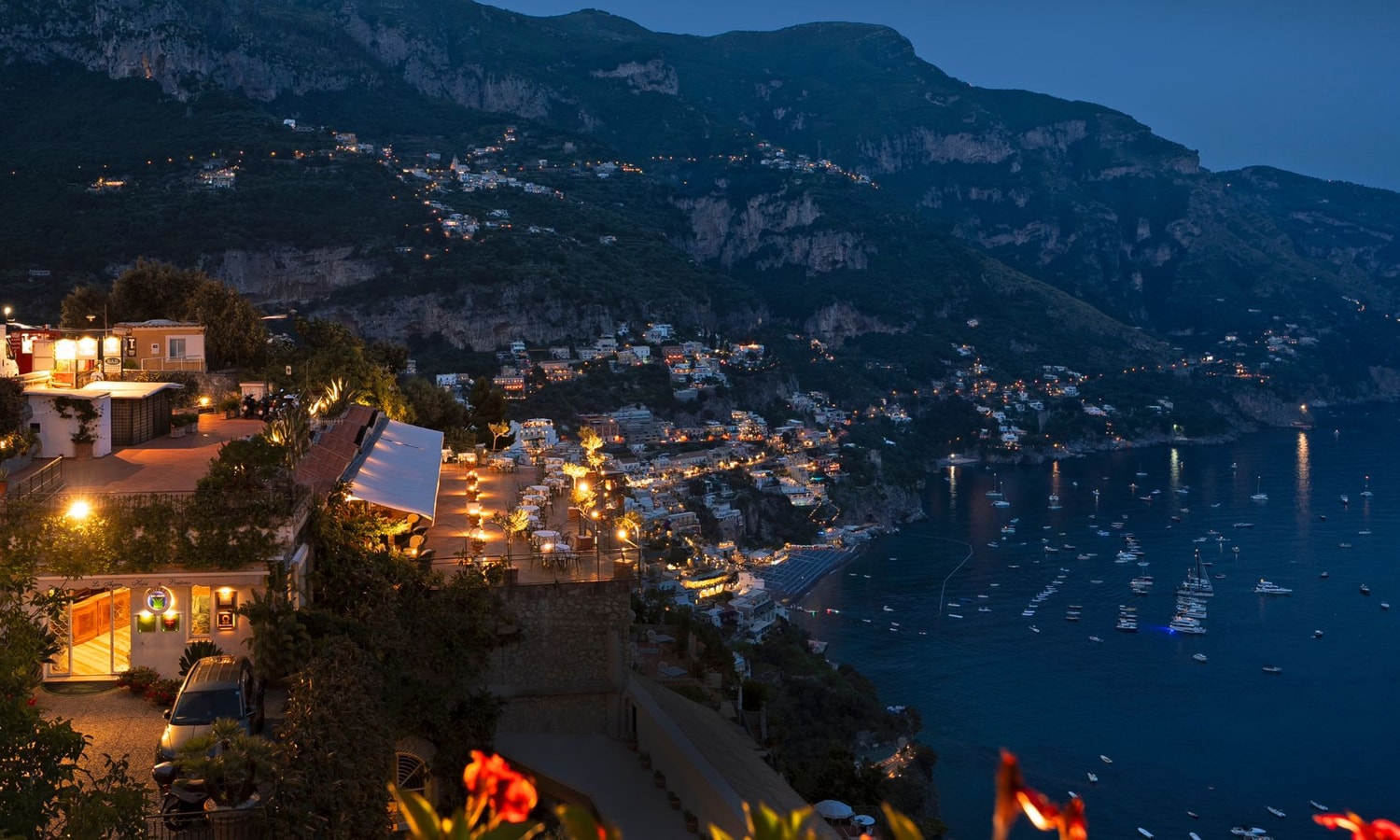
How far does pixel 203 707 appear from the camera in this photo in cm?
683

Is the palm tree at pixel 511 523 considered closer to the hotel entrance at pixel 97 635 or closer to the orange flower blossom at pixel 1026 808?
the hotel entrance at pixel 97 635

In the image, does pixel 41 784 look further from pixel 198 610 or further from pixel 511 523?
pixel 511 523

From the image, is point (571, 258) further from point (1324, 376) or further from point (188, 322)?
point (1324, 376)

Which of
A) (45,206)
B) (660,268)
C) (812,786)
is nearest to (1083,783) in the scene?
(812,786)

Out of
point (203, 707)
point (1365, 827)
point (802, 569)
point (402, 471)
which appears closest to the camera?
point (1365, 827)

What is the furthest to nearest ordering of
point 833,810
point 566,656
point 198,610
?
point 833,810 < point 566,656 < point 198,610

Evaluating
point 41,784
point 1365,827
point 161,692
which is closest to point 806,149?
point 161,692

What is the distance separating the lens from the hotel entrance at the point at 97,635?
7.95 metres

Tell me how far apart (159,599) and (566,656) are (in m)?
2.92

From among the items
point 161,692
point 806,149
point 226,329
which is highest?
point 806,149

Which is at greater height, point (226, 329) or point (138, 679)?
point (226, 329)

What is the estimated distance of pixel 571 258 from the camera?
236 feet

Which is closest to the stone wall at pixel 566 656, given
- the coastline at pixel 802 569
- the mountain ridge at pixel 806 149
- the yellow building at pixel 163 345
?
the yellow building at pixel 163 345

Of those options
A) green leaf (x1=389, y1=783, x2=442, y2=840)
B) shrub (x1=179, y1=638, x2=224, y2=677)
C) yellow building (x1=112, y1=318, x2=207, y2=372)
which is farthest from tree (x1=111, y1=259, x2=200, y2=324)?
green leaf (x1=389, y1=783, x2=442, y2=840)
